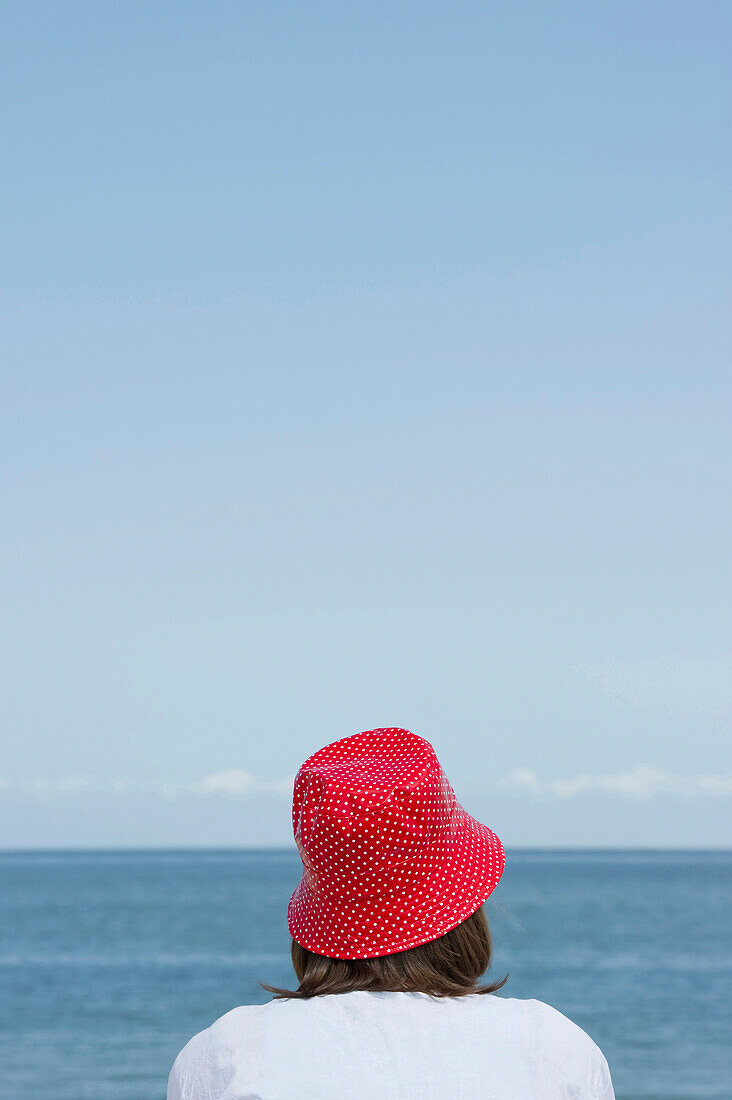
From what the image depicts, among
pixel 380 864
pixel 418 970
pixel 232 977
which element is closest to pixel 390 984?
pixel 418 970

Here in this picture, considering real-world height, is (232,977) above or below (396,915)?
below

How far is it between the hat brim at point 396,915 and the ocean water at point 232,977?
156mm

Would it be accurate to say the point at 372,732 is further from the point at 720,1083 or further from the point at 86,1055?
the point at 86,1055

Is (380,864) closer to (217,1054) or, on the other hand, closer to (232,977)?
(217,1054)

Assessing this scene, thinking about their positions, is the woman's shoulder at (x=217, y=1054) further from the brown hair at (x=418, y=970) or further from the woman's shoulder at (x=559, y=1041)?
the woman's shoulder at (x=559, y=1041)

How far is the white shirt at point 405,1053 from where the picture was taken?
62.3 inches

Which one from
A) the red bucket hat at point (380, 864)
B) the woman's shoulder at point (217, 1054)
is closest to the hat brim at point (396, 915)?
the red bucket hat at point (380, 864)

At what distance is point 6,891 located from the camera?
57.1m

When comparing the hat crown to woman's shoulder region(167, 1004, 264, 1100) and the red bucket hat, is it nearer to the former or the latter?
the red bucket hat

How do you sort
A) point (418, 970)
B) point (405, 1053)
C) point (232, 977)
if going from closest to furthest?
1. point (405, 1053)
2. point (418, 970)
3. point (232, 977)

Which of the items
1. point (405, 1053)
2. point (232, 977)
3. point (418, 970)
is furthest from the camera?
point (232, 977)

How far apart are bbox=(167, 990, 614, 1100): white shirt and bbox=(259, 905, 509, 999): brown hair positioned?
0.08ft

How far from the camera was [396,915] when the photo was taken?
1.72m

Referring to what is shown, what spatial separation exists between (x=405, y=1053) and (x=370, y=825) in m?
0.28
